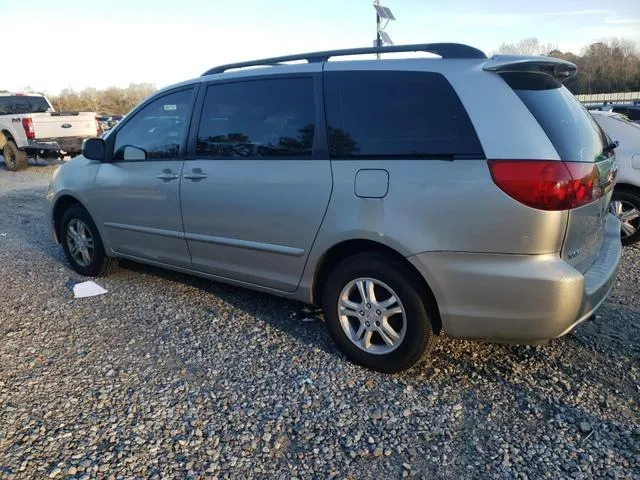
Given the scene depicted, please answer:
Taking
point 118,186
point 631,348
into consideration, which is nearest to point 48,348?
point 118,186

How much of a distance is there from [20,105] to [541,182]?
17.3 meters

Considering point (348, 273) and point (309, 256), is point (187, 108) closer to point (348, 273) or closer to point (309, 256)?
point (309, 256)

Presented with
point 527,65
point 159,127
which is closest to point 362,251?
point 527,65

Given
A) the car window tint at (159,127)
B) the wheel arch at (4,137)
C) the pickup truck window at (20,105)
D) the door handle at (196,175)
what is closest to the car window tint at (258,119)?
the door handle at (196,175)

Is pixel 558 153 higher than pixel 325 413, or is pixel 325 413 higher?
pixel 558 153

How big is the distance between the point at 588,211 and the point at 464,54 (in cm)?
111

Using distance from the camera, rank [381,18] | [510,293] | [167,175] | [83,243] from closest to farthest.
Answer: [510,293] < [167,175] < [83,243] < [381,18]

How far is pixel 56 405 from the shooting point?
2.95m

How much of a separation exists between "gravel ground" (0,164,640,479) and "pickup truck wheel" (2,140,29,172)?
1248cm

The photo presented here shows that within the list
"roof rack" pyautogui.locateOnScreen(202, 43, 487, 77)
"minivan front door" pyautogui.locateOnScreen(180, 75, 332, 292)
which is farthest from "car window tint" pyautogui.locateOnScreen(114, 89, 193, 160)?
"roof rack" pyautogui.locateOnScreen(202, 43, 487, 77)

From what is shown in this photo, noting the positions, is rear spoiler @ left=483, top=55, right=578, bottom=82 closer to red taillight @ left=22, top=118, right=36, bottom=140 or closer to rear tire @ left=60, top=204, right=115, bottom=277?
rear tire @ left=60, top=204, right=115, bottom=277

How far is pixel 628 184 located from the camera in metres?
5.79

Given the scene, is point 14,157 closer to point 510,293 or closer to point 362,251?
point 362,251

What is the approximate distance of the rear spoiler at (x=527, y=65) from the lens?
2850 millimetres
